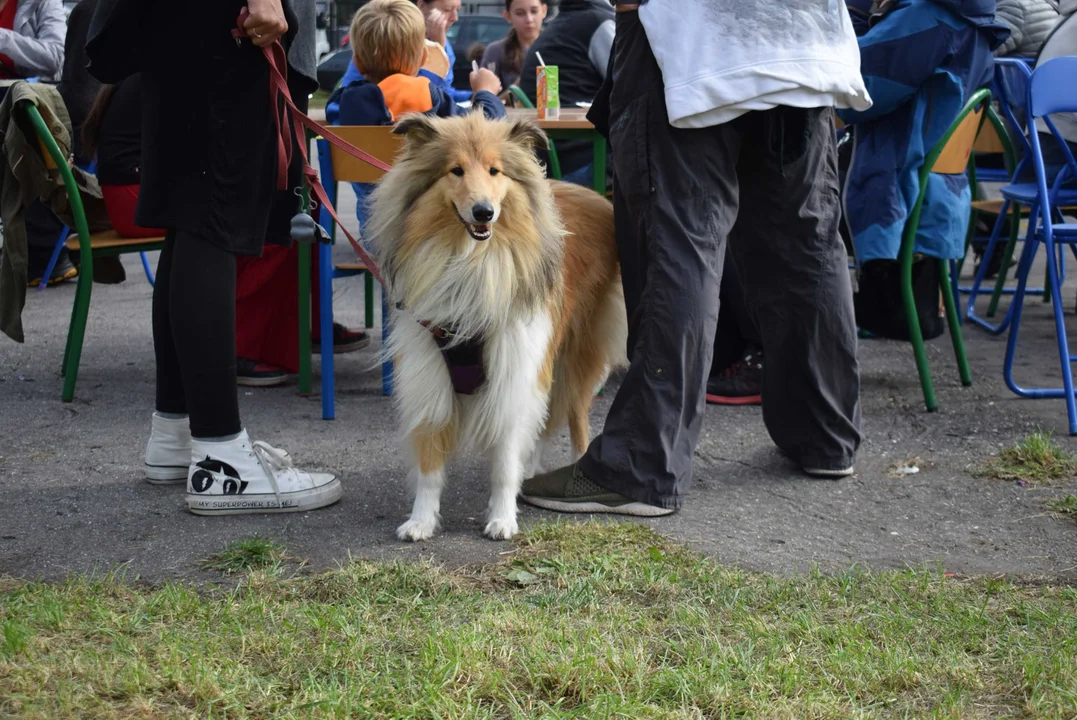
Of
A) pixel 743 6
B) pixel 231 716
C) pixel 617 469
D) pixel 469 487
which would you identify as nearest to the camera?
pixel 231 716

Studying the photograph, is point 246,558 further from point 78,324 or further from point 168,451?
point 78,324

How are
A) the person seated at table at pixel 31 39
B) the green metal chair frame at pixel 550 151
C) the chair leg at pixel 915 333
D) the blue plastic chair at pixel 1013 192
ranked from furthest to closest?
1. the person seated at table at pixel 31 39
2. the green metal chair frame at pixel 550 151
3. the blue plastic chair at pixel 1013 192
4. the chair leg at pixel 915 333

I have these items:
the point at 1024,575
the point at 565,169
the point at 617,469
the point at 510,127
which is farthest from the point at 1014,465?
the point at 565,169

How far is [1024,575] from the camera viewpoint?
2.85 metres

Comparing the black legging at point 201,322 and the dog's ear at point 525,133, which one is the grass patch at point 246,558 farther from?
the dog's ear at point 525,133

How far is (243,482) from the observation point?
10.7 ft

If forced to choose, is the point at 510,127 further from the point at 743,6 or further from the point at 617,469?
the point at 617,469

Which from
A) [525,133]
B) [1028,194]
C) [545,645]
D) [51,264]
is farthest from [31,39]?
[545,645]

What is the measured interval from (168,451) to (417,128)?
1.27 m

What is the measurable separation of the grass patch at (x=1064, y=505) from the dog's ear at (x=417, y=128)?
83.0 inches

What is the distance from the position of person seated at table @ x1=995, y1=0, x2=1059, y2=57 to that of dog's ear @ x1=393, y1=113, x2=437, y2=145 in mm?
4784

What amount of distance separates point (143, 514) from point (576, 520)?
1253 mm

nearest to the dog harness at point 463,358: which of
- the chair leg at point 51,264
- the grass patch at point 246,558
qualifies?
the grass patch at point 246,558

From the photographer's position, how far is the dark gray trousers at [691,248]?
3.20 meters
